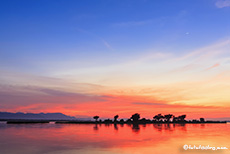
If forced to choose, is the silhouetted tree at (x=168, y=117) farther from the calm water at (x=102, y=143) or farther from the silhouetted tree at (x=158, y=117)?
the calm water at (x=102, y=143)

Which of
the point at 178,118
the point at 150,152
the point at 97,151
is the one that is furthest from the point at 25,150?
the point at 178,118

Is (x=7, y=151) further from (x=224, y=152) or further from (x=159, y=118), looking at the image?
(x=159, y=118)

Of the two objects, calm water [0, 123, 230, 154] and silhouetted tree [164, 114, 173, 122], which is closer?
calm water [0, 123, 230, 154]

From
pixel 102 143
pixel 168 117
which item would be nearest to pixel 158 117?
pixel 168 117

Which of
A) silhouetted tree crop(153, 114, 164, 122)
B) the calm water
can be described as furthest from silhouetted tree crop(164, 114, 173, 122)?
the calm water

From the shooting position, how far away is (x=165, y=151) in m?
31.0

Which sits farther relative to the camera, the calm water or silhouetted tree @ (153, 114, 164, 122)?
silhouetted tree @ (153, 114, 164, 122)

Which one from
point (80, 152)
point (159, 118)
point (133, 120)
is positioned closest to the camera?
point (80, 152)

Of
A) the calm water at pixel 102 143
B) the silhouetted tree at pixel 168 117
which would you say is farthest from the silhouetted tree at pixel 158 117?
the calm water at pixel 102 143

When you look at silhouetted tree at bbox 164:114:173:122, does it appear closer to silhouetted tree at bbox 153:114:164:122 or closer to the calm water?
silhouetted tree at bbox 153:114:164:122

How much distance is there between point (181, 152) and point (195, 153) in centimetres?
180

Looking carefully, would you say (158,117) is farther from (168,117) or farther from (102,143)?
(102,143)

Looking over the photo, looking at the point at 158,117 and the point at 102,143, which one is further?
the point at 158,117

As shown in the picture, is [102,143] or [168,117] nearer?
[102,143]
